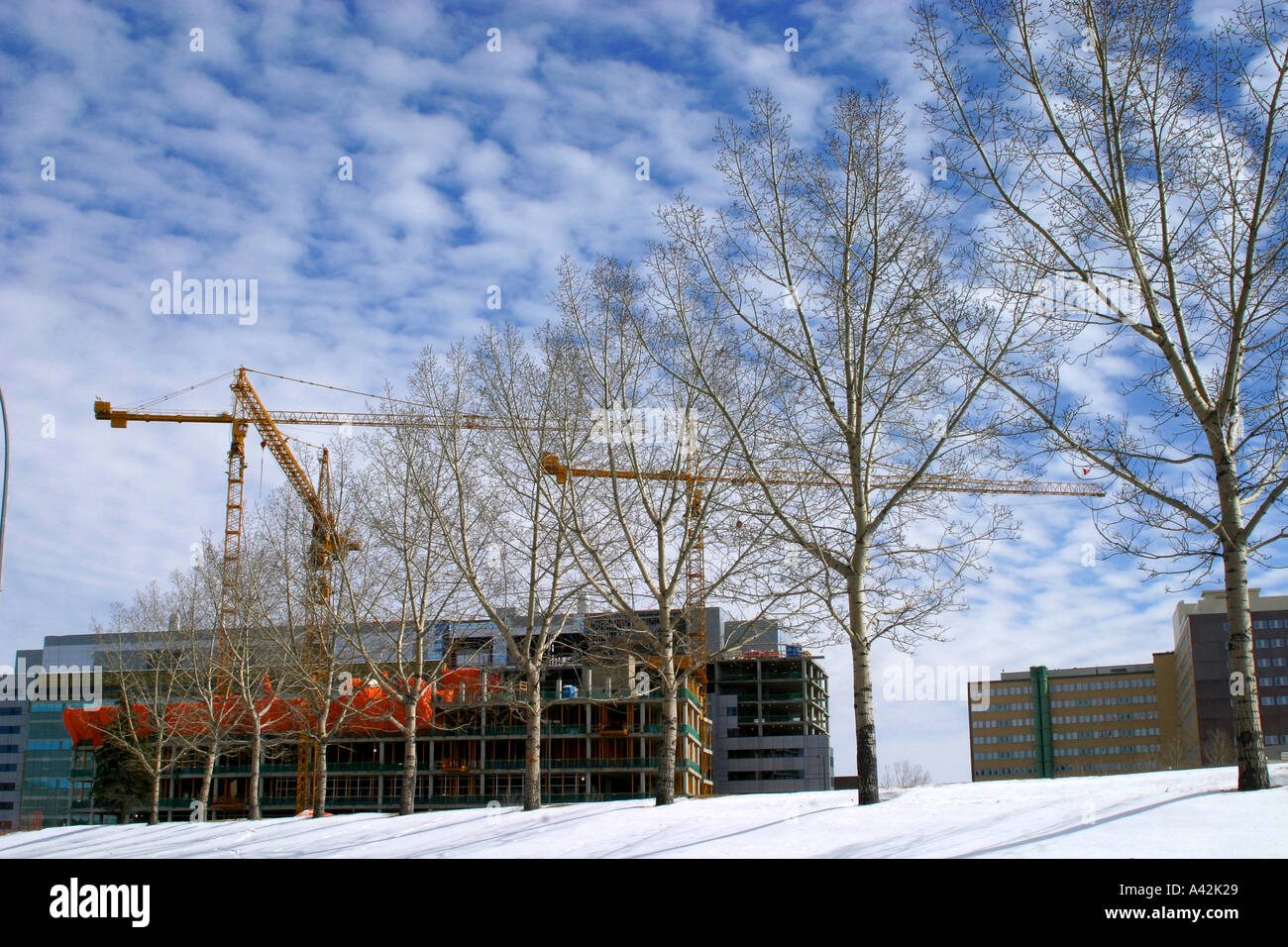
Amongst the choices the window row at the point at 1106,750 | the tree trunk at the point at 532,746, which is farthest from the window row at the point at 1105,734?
the tree trunk at the point at 532,746

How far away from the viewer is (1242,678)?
12.5m

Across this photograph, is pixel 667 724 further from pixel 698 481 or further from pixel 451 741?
pixel 451 741

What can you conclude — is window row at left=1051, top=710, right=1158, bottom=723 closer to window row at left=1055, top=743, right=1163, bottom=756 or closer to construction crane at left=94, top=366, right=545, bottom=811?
window row at left=1055, top=743, right=1163, bottom=756

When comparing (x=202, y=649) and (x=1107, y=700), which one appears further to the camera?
(x=1107, y=700)

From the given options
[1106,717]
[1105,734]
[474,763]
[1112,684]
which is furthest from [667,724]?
[1106,717]

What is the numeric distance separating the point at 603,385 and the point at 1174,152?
11200 millimetres

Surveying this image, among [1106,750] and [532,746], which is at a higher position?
[532,746]

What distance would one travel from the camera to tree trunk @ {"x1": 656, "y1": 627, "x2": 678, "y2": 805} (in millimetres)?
20062

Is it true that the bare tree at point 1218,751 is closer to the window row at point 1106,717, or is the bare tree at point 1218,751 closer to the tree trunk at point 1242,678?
the window row at point 1106,717

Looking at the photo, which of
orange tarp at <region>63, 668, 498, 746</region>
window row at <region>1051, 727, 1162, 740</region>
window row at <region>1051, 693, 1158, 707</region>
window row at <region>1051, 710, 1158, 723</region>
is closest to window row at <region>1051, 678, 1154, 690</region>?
window row at <region>1051, 693, 1158, 707</region>

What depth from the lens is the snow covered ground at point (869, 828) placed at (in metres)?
10.2

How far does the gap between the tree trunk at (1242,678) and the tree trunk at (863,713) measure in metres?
5.04

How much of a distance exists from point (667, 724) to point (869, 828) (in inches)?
296
